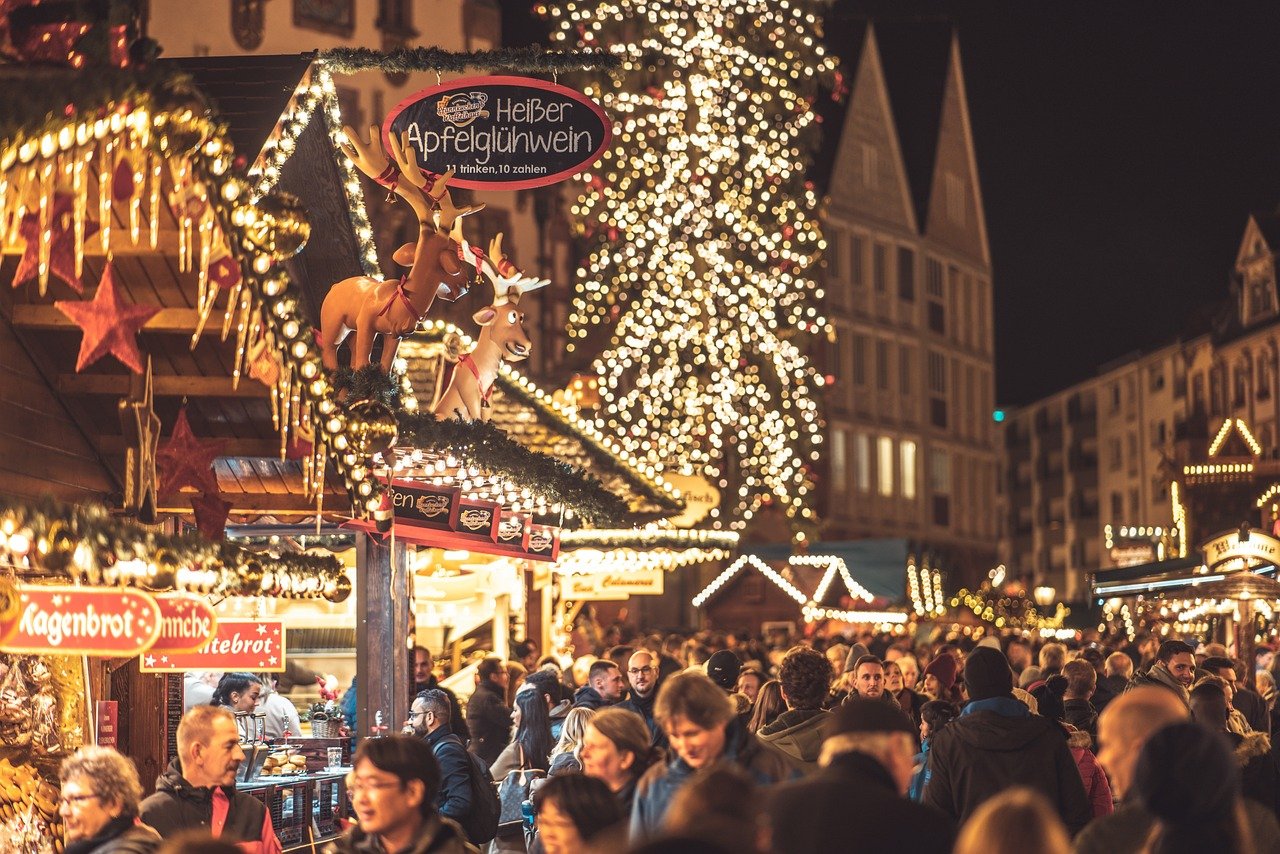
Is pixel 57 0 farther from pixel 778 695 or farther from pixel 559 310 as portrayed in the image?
pixel 559 310

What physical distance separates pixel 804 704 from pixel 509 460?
5777 millimetres

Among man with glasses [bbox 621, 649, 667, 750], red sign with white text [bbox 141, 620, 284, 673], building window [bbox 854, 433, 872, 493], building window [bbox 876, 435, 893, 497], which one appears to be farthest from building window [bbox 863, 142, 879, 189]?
red sign with white text [bbox 141, 620, 284, 673]

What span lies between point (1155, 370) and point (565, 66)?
86.7 meters

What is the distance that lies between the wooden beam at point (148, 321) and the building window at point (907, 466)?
51539 millimetres

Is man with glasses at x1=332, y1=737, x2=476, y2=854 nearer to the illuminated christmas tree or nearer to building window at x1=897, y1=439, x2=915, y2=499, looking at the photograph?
the illuminated christmas tree

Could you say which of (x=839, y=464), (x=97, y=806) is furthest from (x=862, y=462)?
(x=97, y=806)

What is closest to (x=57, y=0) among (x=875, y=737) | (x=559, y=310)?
(x=875, y=737)

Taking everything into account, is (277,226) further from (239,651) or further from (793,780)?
(793,780)

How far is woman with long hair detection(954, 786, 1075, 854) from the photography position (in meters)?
4.30

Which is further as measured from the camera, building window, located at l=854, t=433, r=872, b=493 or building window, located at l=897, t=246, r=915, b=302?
building window, located at l=897, t=246, r=915, b=302

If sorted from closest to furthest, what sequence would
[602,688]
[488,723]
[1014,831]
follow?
[1014,831] < [602,688] < [488,723]

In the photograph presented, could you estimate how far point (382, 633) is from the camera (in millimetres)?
13516

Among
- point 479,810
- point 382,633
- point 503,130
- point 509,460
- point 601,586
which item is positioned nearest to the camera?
point 479,810

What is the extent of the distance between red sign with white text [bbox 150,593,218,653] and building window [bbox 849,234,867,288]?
166 ft
